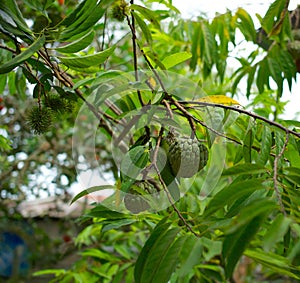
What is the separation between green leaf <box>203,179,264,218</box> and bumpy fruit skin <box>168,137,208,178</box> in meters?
0.23

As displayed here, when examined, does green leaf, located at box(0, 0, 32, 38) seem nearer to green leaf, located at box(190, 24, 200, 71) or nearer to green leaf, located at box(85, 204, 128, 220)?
green leaf, located at box(85, 204, 128, 220)

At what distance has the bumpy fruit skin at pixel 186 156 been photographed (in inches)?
34.7

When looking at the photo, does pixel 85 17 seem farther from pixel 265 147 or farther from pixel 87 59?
pixel 265 147

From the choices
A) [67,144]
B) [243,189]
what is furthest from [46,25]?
[67,144]

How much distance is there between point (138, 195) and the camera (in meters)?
0.93

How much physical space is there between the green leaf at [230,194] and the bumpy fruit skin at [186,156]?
0.75ft

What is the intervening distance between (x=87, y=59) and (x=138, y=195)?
10.5 inches

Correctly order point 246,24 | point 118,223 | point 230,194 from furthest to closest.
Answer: point 246,24 < point 118,223 < point 230,194

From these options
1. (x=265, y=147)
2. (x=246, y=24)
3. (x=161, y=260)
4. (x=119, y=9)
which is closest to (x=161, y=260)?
(x=161, y=260)

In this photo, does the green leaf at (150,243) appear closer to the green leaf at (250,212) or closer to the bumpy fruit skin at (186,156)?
the bumpy fruit skin at (186,156)

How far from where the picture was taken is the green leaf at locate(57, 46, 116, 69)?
0.91m

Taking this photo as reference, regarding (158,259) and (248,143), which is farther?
(248,143)

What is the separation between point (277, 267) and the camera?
44.1 inches

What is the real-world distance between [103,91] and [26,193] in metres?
3.28
